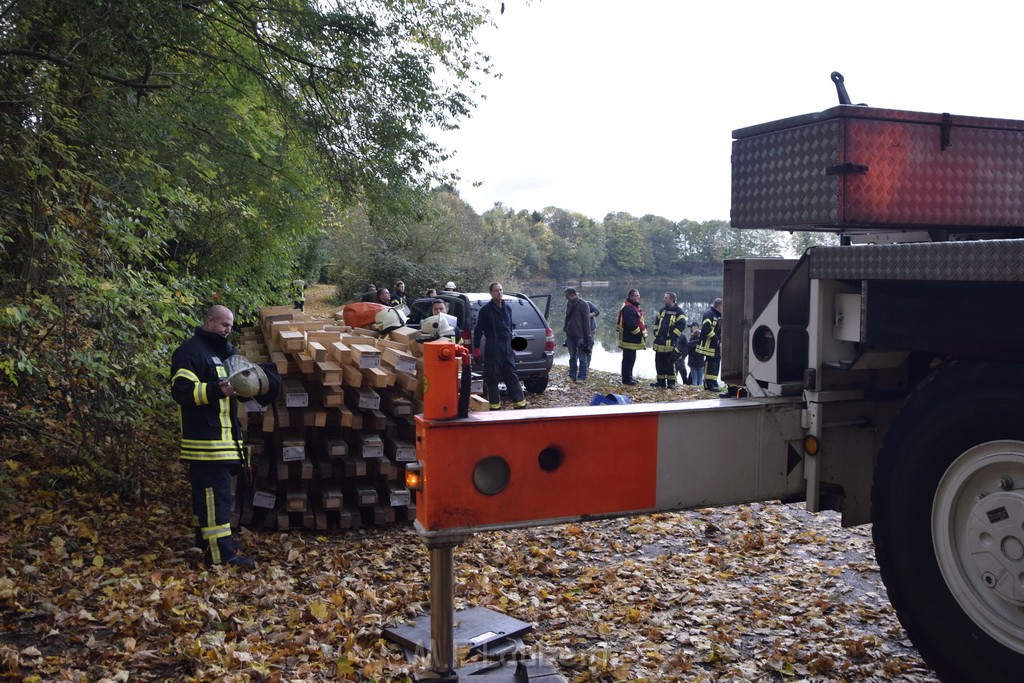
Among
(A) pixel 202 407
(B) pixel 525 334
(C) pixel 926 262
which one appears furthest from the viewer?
(B) pixel 525 334

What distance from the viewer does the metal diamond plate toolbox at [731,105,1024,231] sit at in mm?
3775

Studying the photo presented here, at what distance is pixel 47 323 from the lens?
7.00m

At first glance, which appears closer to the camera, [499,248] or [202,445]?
[202,445]

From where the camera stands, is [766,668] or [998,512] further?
[766,668]

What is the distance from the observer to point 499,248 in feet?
127

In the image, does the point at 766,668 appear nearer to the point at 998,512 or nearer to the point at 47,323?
the point at 998,512

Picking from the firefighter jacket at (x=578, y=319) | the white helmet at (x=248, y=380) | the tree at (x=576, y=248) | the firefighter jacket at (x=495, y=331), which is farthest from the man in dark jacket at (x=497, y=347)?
the tree at (x=576, y=248)

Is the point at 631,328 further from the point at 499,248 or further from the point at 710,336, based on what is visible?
the point at 499,248

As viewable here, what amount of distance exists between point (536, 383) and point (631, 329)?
282 centimetres

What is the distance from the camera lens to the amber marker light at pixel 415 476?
332 cm

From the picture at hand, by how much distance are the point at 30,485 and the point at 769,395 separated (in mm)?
6615

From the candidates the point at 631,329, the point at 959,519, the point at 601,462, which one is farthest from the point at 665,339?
the point at 959,519

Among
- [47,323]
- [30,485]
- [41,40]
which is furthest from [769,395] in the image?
[41,40]

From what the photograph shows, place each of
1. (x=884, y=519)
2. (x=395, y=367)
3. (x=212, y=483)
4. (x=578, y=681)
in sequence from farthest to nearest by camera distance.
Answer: (x=395, y=367), (x=212, y=483), (x=578, y=681), (x=884, y=519)
